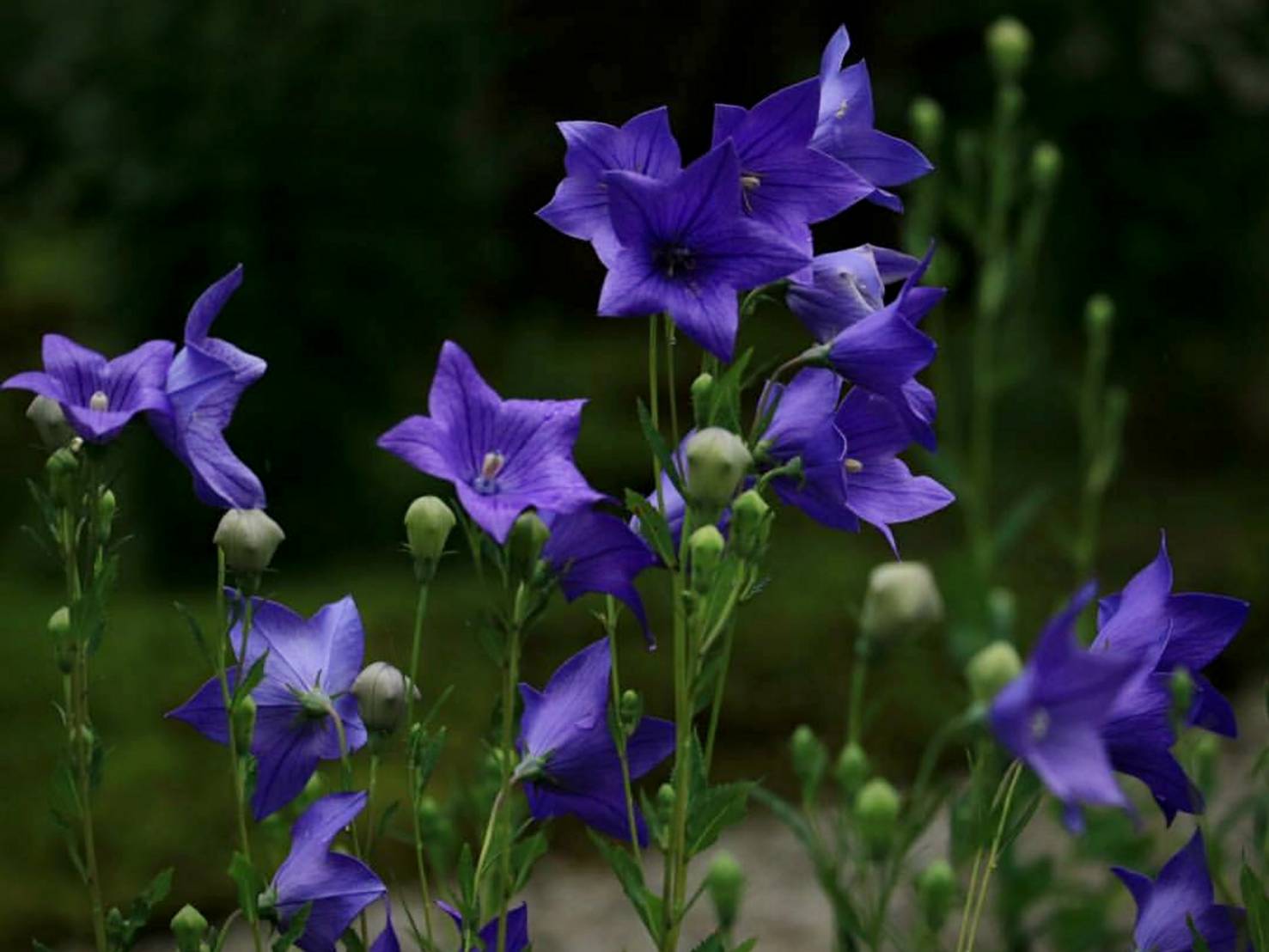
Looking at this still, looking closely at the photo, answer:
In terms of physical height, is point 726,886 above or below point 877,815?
below

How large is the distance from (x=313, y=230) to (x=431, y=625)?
41.6 inches

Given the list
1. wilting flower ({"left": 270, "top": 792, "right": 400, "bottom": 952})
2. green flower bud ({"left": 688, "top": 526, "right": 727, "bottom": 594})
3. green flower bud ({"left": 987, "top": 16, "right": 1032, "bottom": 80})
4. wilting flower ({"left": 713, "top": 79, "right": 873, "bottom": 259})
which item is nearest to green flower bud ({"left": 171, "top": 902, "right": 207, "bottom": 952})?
wilting flower ({"left": 270, "top": 792, "right": 400, "bottom": 952})

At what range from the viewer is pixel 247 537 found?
3.11 ft

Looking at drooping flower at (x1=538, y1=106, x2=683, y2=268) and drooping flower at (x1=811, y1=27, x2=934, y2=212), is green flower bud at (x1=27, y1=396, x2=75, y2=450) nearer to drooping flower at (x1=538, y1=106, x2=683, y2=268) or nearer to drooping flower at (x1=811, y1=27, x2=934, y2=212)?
drooping flower at (x1=538, y1=106, x2=683, y2=268)

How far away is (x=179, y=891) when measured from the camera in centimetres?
334

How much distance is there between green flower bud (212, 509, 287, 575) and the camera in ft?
3.11

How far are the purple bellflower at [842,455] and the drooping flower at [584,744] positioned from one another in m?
0.14

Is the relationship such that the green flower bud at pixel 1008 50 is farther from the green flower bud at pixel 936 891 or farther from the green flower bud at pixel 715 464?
the green flower bud at pixel 936 891

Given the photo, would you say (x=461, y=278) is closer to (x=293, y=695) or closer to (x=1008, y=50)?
(x=1008, y=50)

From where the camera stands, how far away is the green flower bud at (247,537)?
0.95 m

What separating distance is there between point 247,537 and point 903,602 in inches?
13.5

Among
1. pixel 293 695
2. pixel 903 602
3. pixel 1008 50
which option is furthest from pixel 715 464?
pixel 1008 50

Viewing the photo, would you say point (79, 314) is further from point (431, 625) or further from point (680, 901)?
point (680, 901)

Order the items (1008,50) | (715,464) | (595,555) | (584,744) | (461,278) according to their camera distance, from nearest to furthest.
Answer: (715,464)
(595,555)
(584,744)
(1008,50)
(461,278)
